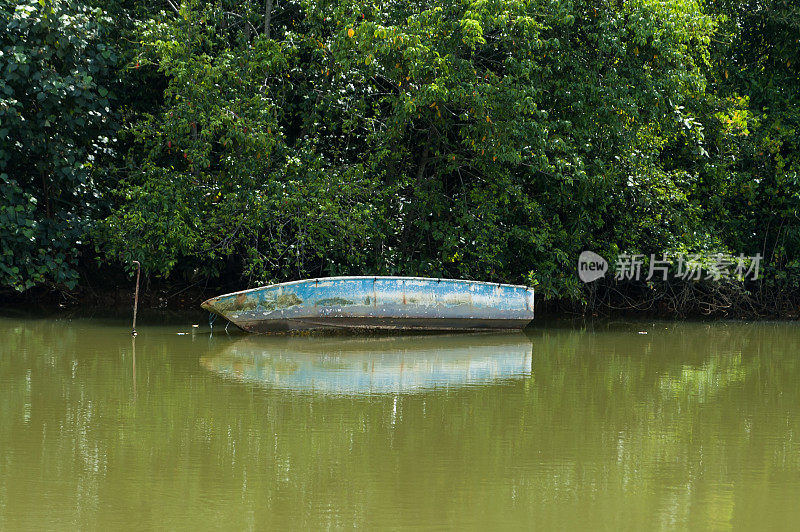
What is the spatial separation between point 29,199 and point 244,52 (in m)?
3.54

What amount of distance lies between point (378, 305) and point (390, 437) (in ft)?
17.8

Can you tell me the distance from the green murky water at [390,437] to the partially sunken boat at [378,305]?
0.78 m

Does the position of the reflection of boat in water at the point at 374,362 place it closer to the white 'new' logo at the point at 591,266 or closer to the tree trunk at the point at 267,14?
the white 'new' logo at the point at 591,266

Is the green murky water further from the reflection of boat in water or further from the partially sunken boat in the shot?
the partially sunken boat

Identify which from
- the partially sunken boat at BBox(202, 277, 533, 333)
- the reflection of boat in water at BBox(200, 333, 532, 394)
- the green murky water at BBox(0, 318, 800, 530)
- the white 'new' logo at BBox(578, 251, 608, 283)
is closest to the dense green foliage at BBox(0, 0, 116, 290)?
the green murky water at BBox(0, 318, 800, 530)

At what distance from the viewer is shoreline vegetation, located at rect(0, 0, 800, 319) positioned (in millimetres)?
12195

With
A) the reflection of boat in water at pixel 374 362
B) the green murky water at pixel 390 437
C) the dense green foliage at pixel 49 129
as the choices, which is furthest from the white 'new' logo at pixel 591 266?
the dense green foliage at pixel 49 129


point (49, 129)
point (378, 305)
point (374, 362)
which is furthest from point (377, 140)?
point (49, 129)

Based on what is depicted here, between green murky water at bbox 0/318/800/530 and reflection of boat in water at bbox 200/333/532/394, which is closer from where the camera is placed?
green murky water at bbox 0/318/800/530

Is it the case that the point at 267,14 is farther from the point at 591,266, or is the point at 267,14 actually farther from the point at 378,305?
the point at 591,266

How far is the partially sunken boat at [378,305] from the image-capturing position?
452 inches

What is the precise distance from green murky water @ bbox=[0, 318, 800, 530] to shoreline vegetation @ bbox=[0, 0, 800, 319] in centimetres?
245

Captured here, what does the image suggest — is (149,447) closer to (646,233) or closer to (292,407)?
(292,407)

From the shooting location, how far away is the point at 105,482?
527 centimetres
